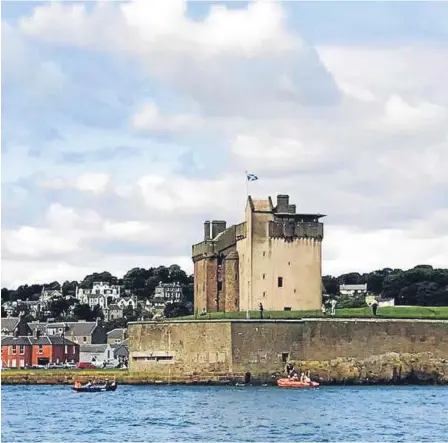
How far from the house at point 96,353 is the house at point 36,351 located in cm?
181

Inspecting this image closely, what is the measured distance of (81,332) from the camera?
99.4 metres

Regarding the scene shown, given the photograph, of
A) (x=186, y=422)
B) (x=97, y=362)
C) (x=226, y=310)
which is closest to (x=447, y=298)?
(x=97, y=362)

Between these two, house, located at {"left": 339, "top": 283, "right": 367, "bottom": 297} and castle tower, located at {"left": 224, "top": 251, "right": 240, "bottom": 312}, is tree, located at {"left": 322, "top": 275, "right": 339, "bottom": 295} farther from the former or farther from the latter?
castle tower, located at {"left": 224, "top": 251, "right": 240, "bottom": 312}

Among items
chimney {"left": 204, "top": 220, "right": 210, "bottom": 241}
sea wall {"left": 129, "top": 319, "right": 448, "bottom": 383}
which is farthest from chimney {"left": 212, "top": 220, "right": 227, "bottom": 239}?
sea wall {"left": 129, "top": 319, "right": 448, "bottom": 383}

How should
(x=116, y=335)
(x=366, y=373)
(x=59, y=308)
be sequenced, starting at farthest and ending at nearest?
(x=59, y=308), (x=116, y=335), (x=366, y=373)

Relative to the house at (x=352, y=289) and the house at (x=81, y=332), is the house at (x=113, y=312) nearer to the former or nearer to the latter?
the house at (x=352, y=289)

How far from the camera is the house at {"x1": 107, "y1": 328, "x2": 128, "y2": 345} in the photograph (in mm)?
96800

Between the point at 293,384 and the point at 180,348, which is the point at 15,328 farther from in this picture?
the point at 293,384

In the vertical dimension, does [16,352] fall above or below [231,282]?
below

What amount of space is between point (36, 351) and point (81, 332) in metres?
15.8

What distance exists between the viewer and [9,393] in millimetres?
51031

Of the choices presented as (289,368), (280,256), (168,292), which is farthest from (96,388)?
(168,292)

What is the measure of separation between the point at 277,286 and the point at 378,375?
8.09 metres

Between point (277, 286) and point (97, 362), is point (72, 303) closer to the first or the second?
point (97, 362)
